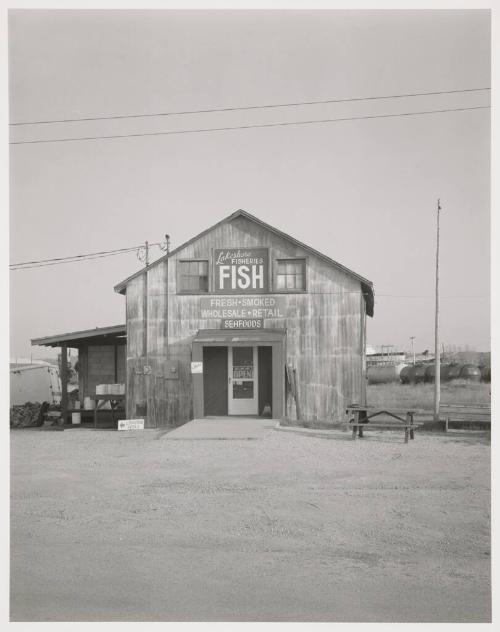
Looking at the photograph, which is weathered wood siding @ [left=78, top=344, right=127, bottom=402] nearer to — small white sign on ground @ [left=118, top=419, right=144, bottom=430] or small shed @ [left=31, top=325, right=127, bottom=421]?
small shed @ [left=31, top=325, right=127, bottom=421]

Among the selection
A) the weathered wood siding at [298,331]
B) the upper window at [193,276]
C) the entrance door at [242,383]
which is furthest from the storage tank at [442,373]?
the upper window at [193,276]

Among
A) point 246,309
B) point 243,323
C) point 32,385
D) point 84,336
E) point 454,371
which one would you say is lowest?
point 32,385

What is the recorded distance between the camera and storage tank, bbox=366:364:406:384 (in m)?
38.3

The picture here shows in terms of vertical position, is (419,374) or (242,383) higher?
(242,383)

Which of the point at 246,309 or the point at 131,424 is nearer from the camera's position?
the point at 131,424

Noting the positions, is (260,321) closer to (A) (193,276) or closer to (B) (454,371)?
(A) (193,276)

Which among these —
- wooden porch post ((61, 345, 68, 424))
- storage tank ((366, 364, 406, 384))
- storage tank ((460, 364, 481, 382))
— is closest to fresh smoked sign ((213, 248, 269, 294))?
wooden porch post ((61, 345, 68, 424))

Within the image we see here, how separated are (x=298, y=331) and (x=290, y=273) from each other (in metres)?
1.36

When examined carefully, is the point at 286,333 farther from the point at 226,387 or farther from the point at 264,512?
the point at 264,512

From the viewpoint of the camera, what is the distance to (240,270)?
16.5 m

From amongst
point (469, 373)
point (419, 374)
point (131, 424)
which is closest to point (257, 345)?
point (131, 424)
